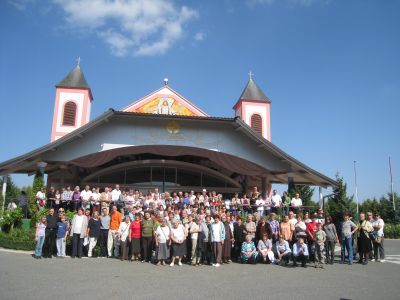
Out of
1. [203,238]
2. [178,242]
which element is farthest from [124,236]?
[203,238]

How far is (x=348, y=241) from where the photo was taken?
11047 mm

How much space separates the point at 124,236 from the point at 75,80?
68.9 ft

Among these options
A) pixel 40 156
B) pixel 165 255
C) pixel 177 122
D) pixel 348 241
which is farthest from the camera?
pixel 177 122

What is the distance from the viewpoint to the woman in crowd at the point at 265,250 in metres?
10.7

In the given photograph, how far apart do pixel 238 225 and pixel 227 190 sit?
32.0ft

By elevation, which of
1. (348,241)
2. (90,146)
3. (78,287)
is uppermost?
(90,146)

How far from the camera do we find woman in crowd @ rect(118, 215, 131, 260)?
10859 mm

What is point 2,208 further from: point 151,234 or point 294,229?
point 294,229

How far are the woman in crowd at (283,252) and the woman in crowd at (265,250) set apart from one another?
21cm

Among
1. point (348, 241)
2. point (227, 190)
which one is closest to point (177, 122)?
point (227, 190)

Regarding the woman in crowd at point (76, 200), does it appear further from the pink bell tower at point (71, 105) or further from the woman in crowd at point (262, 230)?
the pink bell tower at point (71, 105)

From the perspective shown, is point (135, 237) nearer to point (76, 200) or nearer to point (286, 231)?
point (76, 200)

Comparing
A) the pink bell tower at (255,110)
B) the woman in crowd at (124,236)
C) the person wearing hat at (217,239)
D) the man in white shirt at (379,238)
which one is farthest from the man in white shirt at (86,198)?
the pink bell tower at (255,110)

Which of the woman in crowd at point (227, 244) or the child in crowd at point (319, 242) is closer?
the child in crowd at point (319, 242)
